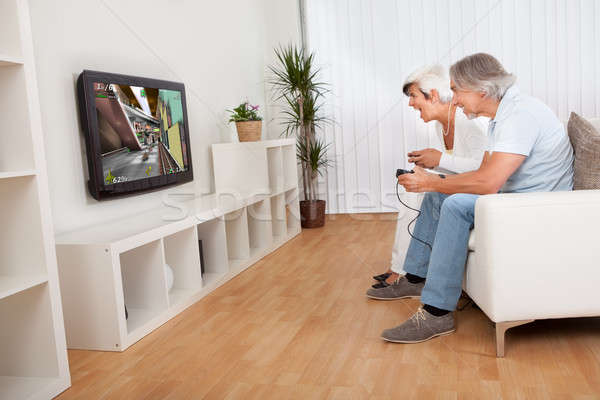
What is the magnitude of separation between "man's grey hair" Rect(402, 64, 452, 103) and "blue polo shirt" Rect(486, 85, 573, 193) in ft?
2.09

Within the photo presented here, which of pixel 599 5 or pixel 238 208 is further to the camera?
pixel 599 5

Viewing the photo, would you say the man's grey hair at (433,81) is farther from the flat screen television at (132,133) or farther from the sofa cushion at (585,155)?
the flat screen television at (132,133)

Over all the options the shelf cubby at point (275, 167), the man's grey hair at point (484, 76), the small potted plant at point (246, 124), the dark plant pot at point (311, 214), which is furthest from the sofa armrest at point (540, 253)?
the dark plant pot at point (311, 214)

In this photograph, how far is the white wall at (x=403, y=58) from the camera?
4.52 m

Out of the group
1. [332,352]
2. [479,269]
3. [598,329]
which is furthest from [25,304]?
[598,329]

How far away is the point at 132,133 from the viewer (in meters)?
2.77

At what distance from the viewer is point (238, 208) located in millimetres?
3260

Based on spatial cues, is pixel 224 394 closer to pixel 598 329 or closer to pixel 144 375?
pixel 144 375

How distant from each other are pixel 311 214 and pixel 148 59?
195cm

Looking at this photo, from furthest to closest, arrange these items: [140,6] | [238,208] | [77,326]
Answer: [238,208] < [140,6] < [77,326]

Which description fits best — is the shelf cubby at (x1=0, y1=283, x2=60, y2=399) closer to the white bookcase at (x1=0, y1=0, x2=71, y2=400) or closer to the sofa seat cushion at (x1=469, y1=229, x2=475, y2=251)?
the white bookcase at (x1=0, y1=0, x2=71, y2=400)

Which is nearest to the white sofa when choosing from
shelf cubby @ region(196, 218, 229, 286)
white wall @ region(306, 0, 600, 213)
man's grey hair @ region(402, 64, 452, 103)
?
man's grey hair @ region(402, 64, 452, 103)

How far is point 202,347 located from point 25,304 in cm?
63

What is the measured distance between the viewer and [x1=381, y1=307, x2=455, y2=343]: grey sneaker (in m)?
2.03
